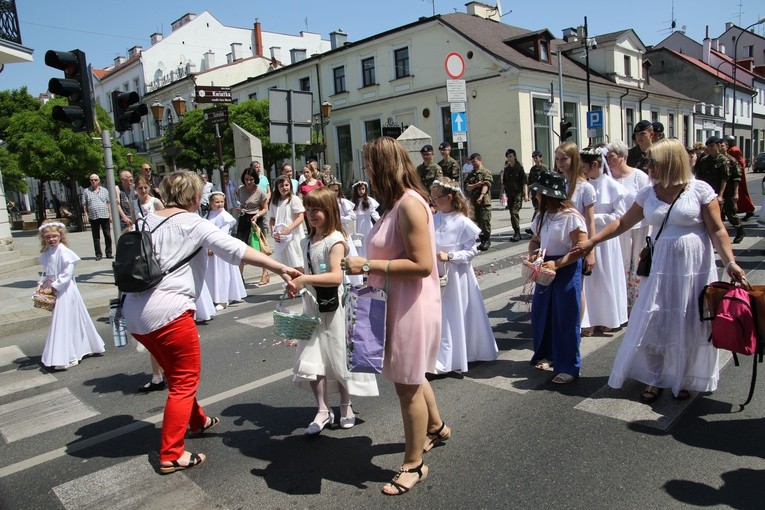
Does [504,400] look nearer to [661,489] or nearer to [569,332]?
[569,332]

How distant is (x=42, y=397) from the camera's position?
5.15 m

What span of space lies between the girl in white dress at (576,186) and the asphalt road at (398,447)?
0.99 metres

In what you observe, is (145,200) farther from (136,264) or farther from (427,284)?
(427,284)

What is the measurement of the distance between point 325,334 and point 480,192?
8.92 metres

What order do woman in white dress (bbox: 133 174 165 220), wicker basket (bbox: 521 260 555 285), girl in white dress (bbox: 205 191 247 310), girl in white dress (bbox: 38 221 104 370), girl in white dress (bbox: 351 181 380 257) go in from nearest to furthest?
1. wicker basket (bbox: 521 260 555 285)
2. girl in white dress (bbox: 38 221 104 370)
3. woman in white dress (bbox: 133 174 165 220)
4. girl in white dress (bbox: 205 191 247 310)
5. girl in white dress (bbox: 351 181 380 257)

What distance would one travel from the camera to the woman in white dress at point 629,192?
6188 millimetres

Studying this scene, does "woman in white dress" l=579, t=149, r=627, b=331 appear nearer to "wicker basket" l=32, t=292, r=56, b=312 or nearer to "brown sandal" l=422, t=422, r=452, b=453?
"brown sandal" l=422, t=422, r=452, b=453

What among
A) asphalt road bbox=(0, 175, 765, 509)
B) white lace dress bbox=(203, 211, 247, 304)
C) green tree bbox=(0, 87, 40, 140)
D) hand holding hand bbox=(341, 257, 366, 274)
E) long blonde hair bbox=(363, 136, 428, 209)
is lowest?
asphalt road bbox=(0, 175, 765, 509)

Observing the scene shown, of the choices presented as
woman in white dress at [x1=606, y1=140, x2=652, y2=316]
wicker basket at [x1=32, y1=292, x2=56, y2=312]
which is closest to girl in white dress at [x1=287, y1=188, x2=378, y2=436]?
wicker basket at [x1=32, y1=292, x2=56, y2=312]

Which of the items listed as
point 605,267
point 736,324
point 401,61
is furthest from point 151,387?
point 401,61

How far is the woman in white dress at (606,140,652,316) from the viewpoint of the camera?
6.19 metres

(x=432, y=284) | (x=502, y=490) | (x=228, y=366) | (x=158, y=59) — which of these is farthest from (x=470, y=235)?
(x=158, y=59)

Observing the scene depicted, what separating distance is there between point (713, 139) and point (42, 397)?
10.7m

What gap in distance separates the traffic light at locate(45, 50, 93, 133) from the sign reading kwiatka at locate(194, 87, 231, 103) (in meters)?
9.05
